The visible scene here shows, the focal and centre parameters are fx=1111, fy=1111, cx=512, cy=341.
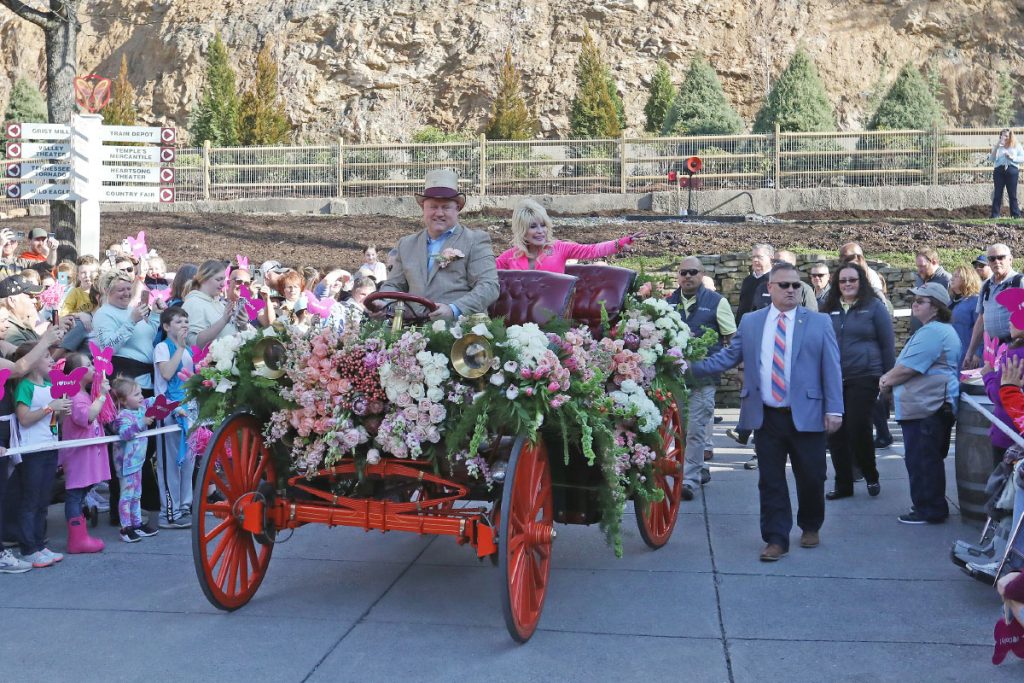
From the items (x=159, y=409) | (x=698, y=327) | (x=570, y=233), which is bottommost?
(x=159, y=409)

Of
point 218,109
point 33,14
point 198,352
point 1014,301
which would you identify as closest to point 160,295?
point 198,352

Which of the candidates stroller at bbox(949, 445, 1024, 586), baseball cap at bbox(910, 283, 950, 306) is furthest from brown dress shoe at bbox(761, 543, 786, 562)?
baseball cap at bbox(910, 283, 950, 306)

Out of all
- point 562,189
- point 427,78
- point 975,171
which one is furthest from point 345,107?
point 975,171

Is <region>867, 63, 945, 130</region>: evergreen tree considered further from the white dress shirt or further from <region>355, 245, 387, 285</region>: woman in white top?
the white dress shirt

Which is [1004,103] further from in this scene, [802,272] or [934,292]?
[934,292]

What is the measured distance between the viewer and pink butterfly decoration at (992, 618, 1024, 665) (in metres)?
4.59

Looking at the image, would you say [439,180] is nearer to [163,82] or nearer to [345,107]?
[345,107]

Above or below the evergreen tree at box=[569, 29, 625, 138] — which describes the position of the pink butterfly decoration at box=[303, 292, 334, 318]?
below

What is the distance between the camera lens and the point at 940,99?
4284cm

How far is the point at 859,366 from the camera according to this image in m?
8.27

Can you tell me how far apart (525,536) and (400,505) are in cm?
62

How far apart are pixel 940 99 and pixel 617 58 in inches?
495

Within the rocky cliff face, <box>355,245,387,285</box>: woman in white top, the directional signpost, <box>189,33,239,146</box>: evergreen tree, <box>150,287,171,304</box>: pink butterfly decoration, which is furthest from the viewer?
the rocky cliff face

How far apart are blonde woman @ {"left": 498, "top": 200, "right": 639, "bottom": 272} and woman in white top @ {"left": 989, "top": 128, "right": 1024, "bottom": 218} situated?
16.5 meters
